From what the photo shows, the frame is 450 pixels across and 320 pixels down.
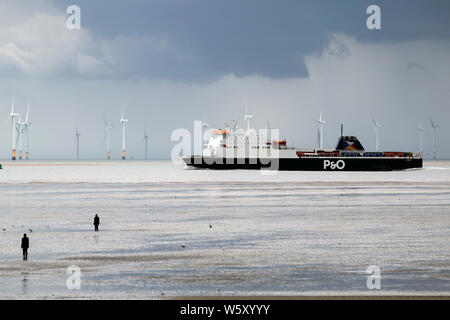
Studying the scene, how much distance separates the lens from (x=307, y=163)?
114562 mm

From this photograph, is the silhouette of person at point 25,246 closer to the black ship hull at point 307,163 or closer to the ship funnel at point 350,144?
the black ship hull at point 307,163

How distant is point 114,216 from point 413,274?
16051 millimetres

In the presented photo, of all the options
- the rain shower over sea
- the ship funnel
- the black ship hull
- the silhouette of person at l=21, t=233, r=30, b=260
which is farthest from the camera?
the ship funnel

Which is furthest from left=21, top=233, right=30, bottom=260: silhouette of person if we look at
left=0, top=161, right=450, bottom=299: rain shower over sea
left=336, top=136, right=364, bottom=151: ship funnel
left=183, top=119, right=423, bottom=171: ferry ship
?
left=336, top=136, right=364, bottom=151: ship funnel

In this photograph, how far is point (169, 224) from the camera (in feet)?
77.5

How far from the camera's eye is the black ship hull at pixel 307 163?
113500 millimetres

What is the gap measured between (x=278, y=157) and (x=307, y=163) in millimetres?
5689

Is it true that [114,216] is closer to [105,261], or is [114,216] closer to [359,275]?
[105,261]

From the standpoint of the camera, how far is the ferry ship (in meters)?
115

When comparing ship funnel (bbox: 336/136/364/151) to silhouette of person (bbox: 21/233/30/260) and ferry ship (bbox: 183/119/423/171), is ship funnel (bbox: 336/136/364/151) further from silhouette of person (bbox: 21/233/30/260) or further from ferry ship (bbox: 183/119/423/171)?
silhouette of person (bbox: 21/233/30/260)

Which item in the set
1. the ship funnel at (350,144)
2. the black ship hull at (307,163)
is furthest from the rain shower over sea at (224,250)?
the ship funnel at (350,144)

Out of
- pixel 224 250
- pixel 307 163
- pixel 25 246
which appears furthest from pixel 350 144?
pixel 25 246
